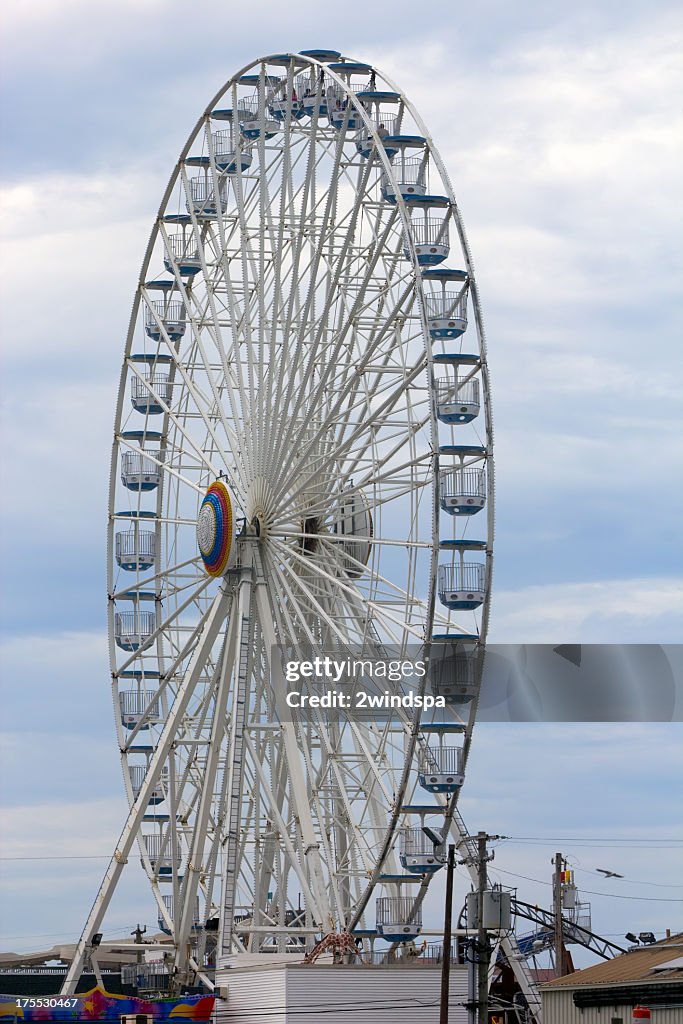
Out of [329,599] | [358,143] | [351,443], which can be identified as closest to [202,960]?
[329,599]

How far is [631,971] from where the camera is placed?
36188mm

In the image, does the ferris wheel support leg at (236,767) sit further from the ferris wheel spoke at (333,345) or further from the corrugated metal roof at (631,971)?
the corrugated metal roof at (631,971)

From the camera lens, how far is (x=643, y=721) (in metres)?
37.4

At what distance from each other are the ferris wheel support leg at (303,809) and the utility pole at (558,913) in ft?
25.2

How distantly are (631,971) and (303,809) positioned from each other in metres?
8.56

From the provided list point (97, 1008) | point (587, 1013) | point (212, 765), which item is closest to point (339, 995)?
point (587, 1013)

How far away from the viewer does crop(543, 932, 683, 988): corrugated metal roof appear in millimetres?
34562

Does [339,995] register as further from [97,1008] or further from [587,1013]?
[97,1008]

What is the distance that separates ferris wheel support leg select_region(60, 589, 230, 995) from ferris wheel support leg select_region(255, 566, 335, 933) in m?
2.11

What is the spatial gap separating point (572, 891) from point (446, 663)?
1330cm

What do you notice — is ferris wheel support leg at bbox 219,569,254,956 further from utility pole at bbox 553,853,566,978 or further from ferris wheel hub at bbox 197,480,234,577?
utility pole at bbox 553,853,566,978

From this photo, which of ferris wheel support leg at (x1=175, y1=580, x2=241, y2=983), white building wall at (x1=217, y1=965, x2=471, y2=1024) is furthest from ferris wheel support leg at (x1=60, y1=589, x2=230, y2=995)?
white building wall at (x1=217, y1=965, x2=471, y2=1024)

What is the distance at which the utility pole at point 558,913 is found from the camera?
156 ft

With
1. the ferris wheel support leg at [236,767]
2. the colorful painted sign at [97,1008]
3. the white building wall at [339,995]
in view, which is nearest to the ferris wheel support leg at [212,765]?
the ferris wheel support leg at [236,767]
